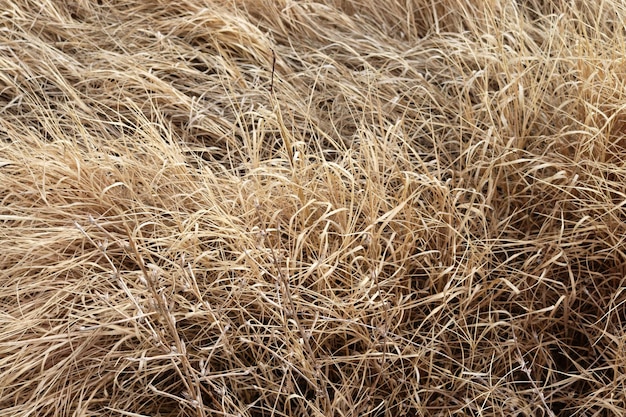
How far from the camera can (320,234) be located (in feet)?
6.16

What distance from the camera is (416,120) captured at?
2.21 m

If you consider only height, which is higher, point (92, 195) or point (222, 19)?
point (222, 19)

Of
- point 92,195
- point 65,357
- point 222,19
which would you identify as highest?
point 222,19

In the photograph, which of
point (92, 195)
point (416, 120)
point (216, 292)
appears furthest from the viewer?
point (416, 120)

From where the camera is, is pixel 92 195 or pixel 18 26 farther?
pixel 18 26

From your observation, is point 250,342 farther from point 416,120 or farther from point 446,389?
point 416,120

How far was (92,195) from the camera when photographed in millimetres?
2000

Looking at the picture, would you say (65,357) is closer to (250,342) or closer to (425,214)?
(250,342)

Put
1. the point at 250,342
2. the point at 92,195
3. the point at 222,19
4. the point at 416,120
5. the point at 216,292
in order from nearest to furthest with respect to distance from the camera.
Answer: the point at 250,342, the point at 216,292, the point at 92,195, the point at 416,120, the point at 222,19

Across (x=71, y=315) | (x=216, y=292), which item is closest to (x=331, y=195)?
(x=216, y=292)

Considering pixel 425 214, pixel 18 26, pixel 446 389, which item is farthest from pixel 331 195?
pixel 18 26

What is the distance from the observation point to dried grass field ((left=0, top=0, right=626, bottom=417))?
1.71m

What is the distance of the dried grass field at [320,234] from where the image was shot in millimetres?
1713

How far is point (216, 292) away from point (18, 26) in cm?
118
